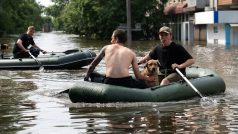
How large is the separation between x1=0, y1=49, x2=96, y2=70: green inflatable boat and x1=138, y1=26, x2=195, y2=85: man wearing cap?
8.69m

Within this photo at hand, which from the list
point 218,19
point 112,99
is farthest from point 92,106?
point 218,19

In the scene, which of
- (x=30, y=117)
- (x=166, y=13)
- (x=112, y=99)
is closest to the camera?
(x=30, y=117)

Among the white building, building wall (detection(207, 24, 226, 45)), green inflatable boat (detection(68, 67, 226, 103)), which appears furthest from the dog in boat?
Answer: building wall (detection(207, 24, 226, 45))

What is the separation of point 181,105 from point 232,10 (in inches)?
1367

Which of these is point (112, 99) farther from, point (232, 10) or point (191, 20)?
point (191, 20)

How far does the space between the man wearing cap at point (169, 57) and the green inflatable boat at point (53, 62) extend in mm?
8691

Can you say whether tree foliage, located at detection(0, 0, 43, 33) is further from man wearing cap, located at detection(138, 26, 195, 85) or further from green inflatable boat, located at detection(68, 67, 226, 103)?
green inflatable boat, located at detection(68, 67, 226, 103)

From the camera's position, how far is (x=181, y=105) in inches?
421

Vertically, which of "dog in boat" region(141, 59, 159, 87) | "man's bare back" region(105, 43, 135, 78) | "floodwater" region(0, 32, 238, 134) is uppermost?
"man's bare back" region(105, 43, 135, 78)

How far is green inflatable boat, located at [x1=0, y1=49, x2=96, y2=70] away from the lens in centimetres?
1942

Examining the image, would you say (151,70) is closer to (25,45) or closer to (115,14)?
(25,45)

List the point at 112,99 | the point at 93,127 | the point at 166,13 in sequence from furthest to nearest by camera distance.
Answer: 1. the point at 166,13
2. the point at 112,99
3. the point at 93,127

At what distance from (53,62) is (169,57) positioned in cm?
903

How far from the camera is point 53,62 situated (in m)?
19.7
